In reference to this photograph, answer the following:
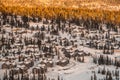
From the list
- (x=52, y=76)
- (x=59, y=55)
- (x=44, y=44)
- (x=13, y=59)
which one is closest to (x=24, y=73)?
(x=52, y=76)

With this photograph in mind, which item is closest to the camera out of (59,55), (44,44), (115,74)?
(115,74)

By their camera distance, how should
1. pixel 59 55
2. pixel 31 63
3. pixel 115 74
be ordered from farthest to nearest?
pixel 59 55, pixel 31 63, pixel 115 74

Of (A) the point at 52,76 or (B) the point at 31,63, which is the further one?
(B) the point at 31,63

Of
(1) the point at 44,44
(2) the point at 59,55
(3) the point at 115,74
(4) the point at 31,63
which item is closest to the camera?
(3) the point at 115,74

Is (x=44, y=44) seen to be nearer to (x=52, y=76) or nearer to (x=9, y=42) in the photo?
(x=9, y=42)

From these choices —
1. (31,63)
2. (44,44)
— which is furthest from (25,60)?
(44,44)

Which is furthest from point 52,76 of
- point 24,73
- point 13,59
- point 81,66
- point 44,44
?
point 44,44

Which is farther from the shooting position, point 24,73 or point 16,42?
point 16,42

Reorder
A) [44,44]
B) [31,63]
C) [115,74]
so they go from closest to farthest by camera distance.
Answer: [115,74], [31,63], [44,44]

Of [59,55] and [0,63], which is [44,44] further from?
[0,63]
